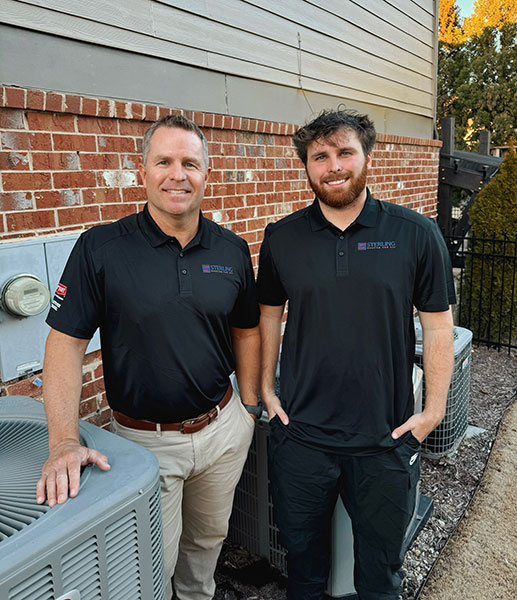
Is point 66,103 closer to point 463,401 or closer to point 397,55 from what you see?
point 463,401

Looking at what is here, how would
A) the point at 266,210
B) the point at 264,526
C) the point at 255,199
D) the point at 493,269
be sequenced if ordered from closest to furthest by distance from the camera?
the point at 264,526, the point at 255,199, the point at 266,210, the point at 493,269

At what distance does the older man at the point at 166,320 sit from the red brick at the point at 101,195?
797mm

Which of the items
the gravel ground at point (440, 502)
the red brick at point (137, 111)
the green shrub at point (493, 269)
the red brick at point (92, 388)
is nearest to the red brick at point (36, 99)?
the red brick at point (137, 111)

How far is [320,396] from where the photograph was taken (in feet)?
6.36

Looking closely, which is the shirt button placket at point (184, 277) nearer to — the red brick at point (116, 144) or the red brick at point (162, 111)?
the red brick at point (116, 144)

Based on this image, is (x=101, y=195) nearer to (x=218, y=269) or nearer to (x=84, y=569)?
(x=218, y=269)

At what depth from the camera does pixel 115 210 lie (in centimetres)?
272

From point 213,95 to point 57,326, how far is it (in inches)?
91.7

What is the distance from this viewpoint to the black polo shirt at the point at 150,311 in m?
1.75

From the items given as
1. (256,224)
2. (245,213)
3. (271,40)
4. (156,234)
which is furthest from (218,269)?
(271,40)

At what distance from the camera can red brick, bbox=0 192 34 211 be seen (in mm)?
2186

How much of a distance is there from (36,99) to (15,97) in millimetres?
96

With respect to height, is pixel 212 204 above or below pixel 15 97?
below

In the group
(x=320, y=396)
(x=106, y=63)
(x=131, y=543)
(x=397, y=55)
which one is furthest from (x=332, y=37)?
(x=131, y=543)
